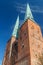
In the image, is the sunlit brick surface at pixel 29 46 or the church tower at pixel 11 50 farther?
the church tower at pixel 11 50

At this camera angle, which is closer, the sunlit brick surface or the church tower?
the sunlit brick surface

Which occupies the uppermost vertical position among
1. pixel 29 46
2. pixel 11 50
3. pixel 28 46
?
pixel 11 50

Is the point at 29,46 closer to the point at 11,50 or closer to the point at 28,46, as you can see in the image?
the point at 28,46

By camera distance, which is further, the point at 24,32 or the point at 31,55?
the point at 24,32

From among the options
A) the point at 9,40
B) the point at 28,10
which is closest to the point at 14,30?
the point at 9,40

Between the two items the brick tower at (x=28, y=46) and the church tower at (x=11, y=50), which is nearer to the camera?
the brick tower at (x=28, y=46)

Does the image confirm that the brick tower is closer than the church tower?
Yes

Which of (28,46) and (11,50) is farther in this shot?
(11,50)

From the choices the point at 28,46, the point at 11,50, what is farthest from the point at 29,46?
the point at 11,50

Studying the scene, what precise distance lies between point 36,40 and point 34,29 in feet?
11.1

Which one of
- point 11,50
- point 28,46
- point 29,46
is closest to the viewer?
point 29,46

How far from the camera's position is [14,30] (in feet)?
128

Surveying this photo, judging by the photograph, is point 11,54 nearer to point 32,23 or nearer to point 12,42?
point 12,42

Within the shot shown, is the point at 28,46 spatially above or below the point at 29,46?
above
